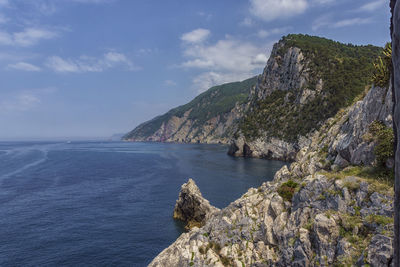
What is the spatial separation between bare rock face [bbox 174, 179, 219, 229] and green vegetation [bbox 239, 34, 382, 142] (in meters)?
89.8

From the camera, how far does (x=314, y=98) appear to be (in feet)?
447

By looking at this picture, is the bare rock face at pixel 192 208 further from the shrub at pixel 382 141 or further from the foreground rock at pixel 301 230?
the shrub at pixel 382 141

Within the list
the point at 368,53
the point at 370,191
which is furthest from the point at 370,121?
the point at 368,53

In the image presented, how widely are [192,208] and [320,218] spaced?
36.5m

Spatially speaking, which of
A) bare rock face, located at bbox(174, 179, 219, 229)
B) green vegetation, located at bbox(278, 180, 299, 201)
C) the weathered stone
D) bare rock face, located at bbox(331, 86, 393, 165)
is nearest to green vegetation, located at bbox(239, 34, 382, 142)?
bare rock face, located at bbox(174, 179, 219, 229)

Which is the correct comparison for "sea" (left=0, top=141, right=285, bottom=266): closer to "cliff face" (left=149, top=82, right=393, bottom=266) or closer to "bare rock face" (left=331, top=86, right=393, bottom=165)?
"cliff face" (left=149, top=82, right=393, bottom=266)

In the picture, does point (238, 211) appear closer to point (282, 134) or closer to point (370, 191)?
point (370, 191)

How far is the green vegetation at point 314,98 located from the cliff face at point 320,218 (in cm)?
10435

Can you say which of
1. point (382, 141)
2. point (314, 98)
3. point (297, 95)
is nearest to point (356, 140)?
point (382, 141)

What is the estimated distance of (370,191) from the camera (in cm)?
1925

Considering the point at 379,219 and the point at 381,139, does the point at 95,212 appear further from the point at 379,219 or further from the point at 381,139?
the point at 381,139

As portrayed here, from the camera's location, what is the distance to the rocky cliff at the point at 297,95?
127938mm

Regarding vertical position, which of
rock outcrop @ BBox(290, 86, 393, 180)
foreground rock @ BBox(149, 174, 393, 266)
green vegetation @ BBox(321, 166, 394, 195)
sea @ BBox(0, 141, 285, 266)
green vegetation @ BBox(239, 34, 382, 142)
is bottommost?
sea @ BBox(0, 141, 285, 266)

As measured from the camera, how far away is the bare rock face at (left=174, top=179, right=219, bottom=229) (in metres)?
52.1
